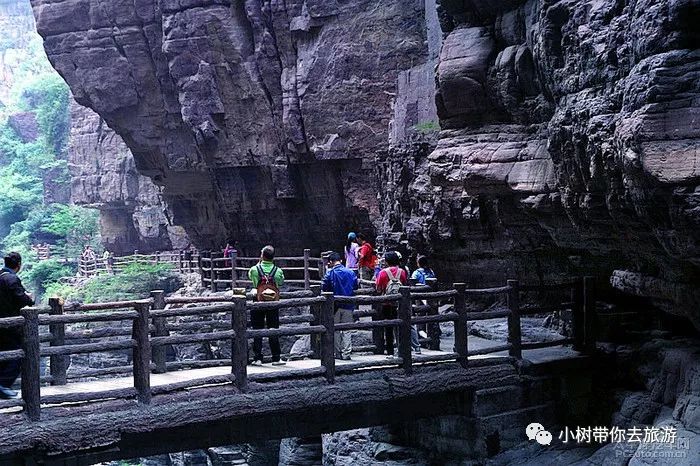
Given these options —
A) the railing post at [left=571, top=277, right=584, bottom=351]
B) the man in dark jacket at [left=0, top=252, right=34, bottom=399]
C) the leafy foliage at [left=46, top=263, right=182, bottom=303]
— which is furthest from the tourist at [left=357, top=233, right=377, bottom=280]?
the leafy foliage at [left=46, top=263, right=182, bottom=303]

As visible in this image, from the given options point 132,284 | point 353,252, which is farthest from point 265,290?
point 132,284

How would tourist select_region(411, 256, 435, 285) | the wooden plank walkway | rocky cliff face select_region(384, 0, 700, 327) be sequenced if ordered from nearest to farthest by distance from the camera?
rocky cliff face select_region(384, 0, 700, 327) → the wooden plank walkway → tourist select_region(411, 256, 435, 285)

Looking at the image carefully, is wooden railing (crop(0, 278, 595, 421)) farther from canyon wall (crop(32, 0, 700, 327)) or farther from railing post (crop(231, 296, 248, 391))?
canyon wall (crop(32, 0, 700, 327))

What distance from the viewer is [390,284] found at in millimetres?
11617

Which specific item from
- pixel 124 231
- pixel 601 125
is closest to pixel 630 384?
pixel 601 125

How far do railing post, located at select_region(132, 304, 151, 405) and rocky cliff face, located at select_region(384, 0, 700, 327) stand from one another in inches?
184

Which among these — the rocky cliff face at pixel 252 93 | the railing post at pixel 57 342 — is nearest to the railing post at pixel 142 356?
the railing post at pixel 57 342

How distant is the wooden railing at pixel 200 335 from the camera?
27.8 feet

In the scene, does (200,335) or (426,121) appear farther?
(426,121)

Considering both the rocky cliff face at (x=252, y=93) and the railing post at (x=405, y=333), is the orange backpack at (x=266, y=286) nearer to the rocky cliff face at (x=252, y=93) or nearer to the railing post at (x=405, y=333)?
the railing post at (x=405, y=333)

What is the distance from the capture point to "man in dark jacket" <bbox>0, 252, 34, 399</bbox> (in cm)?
891

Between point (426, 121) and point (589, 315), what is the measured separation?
694cm

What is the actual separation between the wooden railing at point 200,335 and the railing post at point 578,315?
13 mm

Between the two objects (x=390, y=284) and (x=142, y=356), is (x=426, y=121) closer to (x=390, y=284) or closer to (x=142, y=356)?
→ (x=390, y=284)
